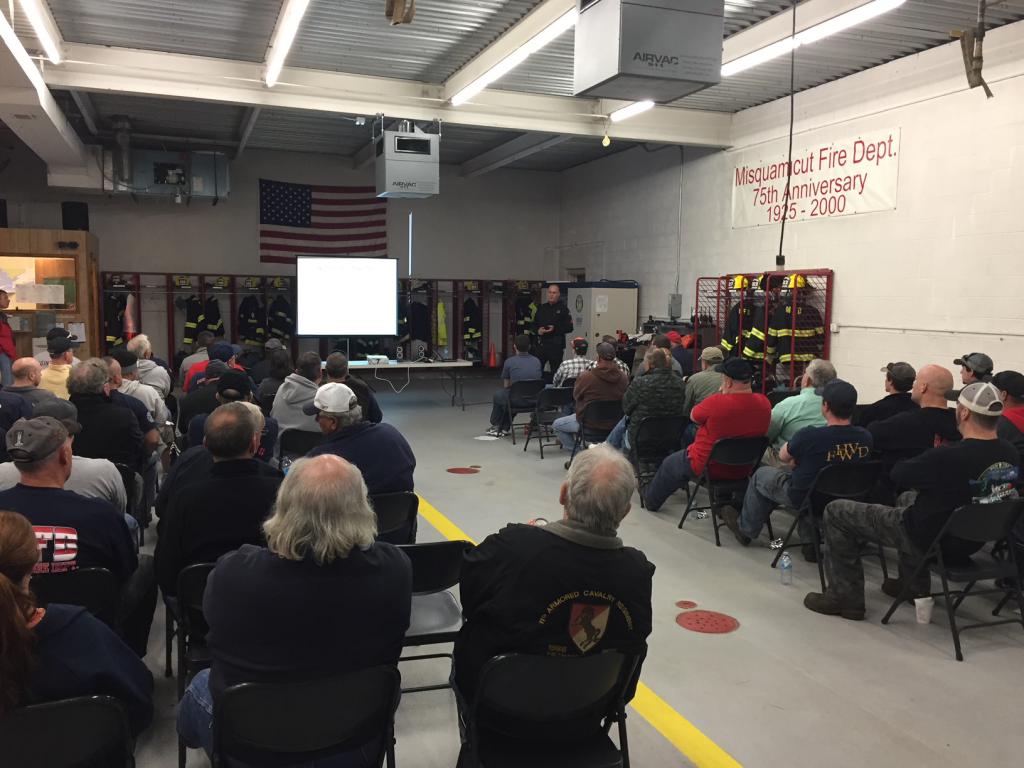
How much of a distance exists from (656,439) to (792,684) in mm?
2900

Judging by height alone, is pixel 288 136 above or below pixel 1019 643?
above

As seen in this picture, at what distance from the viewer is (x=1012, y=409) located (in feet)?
14.4

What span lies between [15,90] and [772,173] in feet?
25.4

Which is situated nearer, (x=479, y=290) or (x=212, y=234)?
(x=212, y=234)

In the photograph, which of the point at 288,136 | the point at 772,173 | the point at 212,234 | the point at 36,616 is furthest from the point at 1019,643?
the point at 212,234

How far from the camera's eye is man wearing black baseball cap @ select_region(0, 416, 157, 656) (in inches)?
96.7

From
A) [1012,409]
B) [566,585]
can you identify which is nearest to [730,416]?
[1012,409]

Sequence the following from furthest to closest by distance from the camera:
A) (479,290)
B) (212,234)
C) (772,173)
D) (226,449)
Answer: (479,290), (212,234), (772,173), (226,449)

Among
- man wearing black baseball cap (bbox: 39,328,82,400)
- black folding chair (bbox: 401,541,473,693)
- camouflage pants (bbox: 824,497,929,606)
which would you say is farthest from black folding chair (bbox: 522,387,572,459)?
black folding chair (bbox: 401,541,473,693)

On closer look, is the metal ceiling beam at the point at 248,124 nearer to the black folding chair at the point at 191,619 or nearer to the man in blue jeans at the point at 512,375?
the man in blue jeans at the point at 512,375

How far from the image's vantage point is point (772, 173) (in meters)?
9.26

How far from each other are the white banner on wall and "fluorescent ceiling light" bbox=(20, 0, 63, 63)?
6859mm

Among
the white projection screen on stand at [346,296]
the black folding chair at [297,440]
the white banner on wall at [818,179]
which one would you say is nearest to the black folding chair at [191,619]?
the black folding chair at [297,440]

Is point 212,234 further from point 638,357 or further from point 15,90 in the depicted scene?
point 638,357
